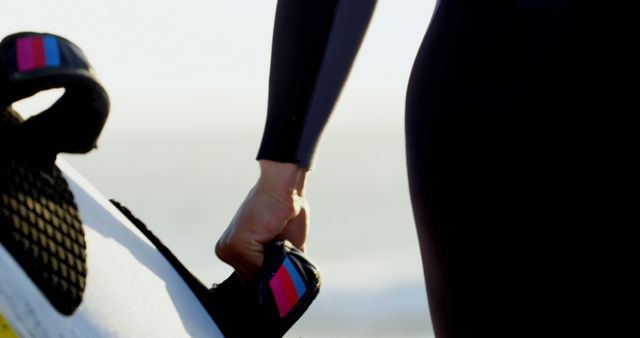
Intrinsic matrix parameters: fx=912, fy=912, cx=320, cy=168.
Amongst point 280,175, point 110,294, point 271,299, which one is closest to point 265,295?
point 271,299

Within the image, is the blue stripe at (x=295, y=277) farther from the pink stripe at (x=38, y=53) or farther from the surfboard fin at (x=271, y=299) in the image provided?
the pink stripe at (x=38, y=53)

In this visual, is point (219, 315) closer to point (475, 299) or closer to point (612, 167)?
point (475, 299)

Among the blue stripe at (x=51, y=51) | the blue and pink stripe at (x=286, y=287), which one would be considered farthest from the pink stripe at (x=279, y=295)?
the blue stripe at (x=51, y=51)

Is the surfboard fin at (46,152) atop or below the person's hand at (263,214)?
atop

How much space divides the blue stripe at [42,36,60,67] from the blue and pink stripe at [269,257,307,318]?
12.8 inches

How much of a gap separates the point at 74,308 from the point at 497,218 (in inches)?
13.3

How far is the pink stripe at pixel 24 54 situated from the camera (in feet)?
2.00

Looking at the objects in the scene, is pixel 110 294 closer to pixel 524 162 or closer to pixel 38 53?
pixel 38 53

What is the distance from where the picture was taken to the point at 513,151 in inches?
28.4

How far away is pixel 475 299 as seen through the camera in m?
0.77

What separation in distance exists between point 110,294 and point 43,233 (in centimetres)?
8

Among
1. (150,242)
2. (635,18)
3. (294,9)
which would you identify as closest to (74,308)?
(150,242)

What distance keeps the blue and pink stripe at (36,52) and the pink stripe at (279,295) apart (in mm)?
329

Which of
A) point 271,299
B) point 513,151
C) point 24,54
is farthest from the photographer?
point 271,299
